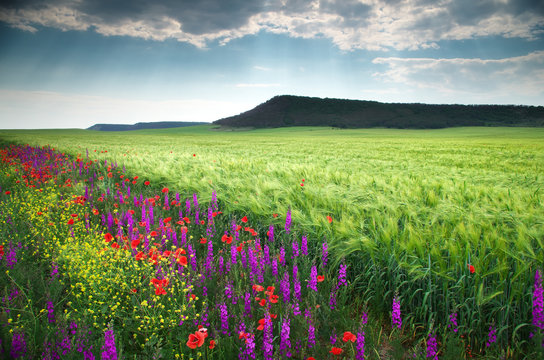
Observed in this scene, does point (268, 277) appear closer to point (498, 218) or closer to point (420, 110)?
point (498, 218)

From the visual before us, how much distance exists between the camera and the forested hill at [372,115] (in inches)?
3292

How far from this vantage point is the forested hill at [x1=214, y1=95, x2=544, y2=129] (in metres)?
83.6

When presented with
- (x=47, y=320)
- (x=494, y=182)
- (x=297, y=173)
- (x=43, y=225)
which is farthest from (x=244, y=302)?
(x=494, y=182)

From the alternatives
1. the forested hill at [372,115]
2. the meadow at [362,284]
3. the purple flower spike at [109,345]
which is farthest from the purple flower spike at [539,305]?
the forested hill at [372,115]

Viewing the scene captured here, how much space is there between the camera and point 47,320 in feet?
6.72

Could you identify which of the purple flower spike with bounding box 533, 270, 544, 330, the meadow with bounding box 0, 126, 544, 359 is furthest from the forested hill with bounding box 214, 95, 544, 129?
the purple flower spike with bounding box 533, 270, 544, 330

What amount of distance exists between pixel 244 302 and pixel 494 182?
5.72 meters

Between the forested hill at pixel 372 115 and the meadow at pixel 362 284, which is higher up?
the forested hill at pixel 372 115

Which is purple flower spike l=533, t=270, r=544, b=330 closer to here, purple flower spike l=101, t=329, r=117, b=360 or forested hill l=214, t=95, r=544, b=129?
purple flower spike l=101, t=329, r=117, b=360

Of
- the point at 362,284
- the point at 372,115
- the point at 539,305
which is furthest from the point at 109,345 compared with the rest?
the point at 372,115

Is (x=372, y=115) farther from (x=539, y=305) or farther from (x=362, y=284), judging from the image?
(x=539, y=305)

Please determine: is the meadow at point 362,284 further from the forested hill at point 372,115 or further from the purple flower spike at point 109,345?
the forested hill at point 372,115

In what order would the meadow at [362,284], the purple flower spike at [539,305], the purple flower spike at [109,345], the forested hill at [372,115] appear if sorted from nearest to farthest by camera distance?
the purple flower spike at [109,345] < the purple flower spike at [539,305] < the meadow at [362,284] < the forested hill at [372,115]

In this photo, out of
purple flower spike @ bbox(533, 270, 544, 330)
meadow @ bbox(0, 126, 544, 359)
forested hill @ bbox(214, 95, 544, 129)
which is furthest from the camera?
forested hill @ bbox(214, 95, 544, 129)
